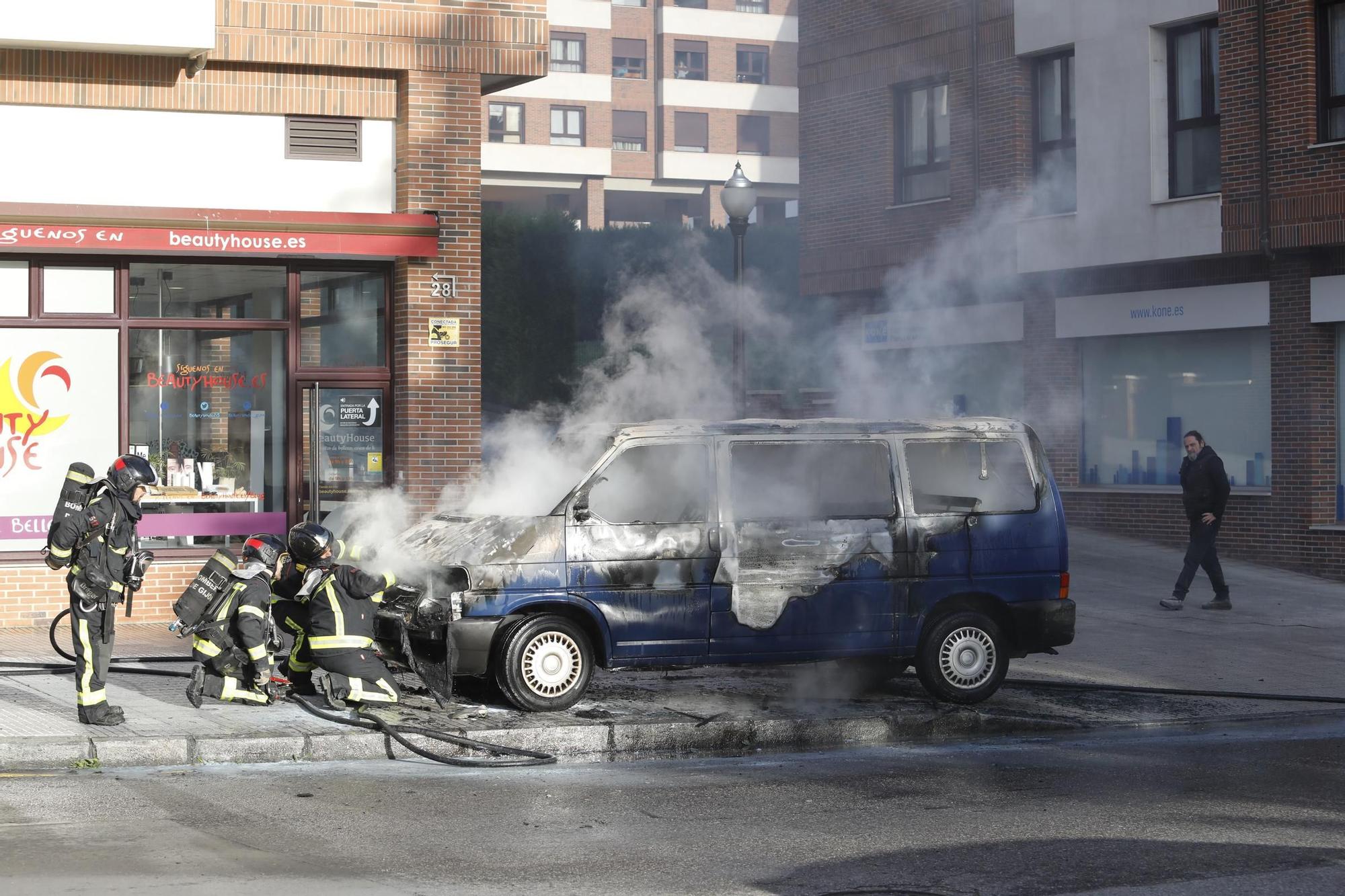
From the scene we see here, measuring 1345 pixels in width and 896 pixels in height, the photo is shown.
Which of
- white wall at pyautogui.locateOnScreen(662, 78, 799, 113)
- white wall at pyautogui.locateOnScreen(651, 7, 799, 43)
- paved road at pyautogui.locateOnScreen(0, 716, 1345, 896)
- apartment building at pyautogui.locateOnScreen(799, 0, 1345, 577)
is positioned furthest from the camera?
white wall at pyautogui.locateOnScreen(662, 78, 799, 113)

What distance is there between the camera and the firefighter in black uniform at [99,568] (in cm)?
912

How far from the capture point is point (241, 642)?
395 inches

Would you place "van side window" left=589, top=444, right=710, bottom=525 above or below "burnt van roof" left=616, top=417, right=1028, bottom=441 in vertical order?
below

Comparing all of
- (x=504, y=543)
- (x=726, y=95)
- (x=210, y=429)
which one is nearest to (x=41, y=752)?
(x=504, y=543)

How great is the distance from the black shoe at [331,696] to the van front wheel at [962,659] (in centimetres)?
381

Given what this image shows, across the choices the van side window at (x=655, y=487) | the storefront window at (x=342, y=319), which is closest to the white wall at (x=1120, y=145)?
the storefront window at (x=342, y=319)

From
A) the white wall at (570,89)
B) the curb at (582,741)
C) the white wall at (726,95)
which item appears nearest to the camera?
the curb at (582,741)

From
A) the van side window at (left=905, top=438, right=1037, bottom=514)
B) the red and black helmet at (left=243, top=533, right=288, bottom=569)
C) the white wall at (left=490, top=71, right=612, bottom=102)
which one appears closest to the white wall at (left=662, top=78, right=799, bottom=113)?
the white wall at (left=490, top=71, right=612, bottom=102)

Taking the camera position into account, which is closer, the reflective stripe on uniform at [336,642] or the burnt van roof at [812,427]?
the reflective stripe on uniform at [336,642]

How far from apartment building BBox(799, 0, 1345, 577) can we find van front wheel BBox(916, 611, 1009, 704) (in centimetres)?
979

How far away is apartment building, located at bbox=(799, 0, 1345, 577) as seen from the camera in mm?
19141

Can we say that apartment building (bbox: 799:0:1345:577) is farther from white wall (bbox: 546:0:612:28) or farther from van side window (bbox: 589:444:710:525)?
white wall (bbox: 546:0:612:28)

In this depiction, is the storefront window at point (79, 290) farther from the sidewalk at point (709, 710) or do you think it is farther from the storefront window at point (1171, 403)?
the storefront window at point (1171, 403)

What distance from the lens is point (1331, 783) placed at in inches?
325
